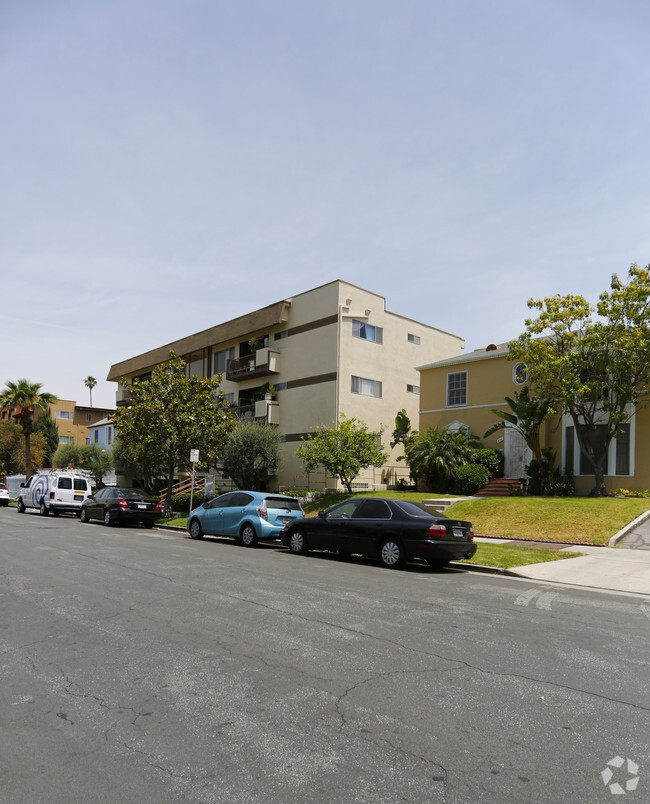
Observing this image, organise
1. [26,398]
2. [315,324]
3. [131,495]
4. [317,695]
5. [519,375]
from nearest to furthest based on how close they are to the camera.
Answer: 1. [317,695]
2. [131,495]
3. [519,375]
4. [315,324]
5. [26,398]

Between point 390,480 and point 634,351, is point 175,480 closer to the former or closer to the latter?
point 390,480

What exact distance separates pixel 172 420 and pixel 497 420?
14.7 metres

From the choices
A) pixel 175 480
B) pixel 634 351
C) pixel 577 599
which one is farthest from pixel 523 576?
pixel 175 480

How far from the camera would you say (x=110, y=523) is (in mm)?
24047

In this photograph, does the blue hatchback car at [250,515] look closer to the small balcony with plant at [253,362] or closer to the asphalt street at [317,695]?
the asphalt street at [317,695]

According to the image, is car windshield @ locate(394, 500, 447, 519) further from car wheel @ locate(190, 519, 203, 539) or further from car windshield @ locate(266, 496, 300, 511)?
car wheel @ locate(190, 519, 203, 539)

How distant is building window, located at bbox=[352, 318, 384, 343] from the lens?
34.7 m

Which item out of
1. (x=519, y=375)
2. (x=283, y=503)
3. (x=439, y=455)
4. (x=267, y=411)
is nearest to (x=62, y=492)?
(x=267, y=411)

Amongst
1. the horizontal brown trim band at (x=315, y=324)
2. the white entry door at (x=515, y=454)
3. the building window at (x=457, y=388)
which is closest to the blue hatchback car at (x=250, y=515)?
the white entry door at (x=515, y=454)

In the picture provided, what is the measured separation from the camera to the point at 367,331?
35.5m

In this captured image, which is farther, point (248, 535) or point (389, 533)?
point (248, 535)

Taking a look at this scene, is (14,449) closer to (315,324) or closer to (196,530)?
(315,324)

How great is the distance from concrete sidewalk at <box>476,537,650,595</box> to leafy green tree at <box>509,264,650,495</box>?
30.7 ft

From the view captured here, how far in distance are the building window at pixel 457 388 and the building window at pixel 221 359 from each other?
1615 centimetres
